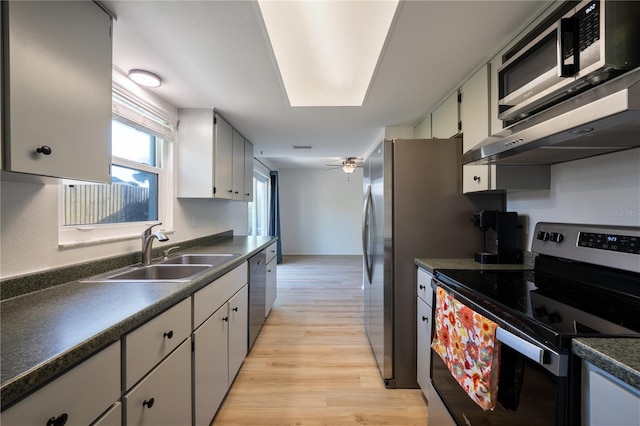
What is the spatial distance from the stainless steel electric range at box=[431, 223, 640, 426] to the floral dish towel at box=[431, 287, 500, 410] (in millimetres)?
27

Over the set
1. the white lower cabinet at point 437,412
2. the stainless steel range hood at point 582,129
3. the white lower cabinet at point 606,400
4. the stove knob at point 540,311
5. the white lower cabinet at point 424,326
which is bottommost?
the white lower cabinet at point 437,412

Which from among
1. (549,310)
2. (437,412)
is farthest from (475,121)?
(437,412)

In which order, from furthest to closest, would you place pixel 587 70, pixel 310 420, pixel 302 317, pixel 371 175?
pixel 302 317, pixel 371 175, pixel 310 420, pixel 587 70

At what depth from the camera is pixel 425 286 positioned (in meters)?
1.60

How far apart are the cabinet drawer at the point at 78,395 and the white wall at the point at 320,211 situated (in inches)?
241

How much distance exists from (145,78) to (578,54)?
2.29 metres

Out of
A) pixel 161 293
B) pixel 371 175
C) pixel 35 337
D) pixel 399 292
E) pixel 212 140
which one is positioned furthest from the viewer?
pixel 212 140

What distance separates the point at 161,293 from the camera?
1066 mm

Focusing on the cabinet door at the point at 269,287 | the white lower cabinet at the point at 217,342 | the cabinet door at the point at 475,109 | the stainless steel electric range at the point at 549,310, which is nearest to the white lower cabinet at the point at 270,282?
the cabinet door at the point at 269,287

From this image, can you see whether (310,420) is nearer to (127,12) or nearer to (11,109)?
(11,109)

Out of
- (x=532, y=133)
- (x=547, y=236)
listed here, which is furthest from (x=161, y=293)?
(x=547, y=236)

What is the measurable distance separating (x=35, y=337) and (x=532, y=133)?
172 cm

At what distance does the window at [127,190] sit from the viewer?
4.58ft

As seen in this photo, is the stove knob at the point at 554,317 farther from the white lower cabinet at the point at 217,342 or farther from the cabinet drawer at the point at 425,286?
the white lower cabinet at the point at 217,342
